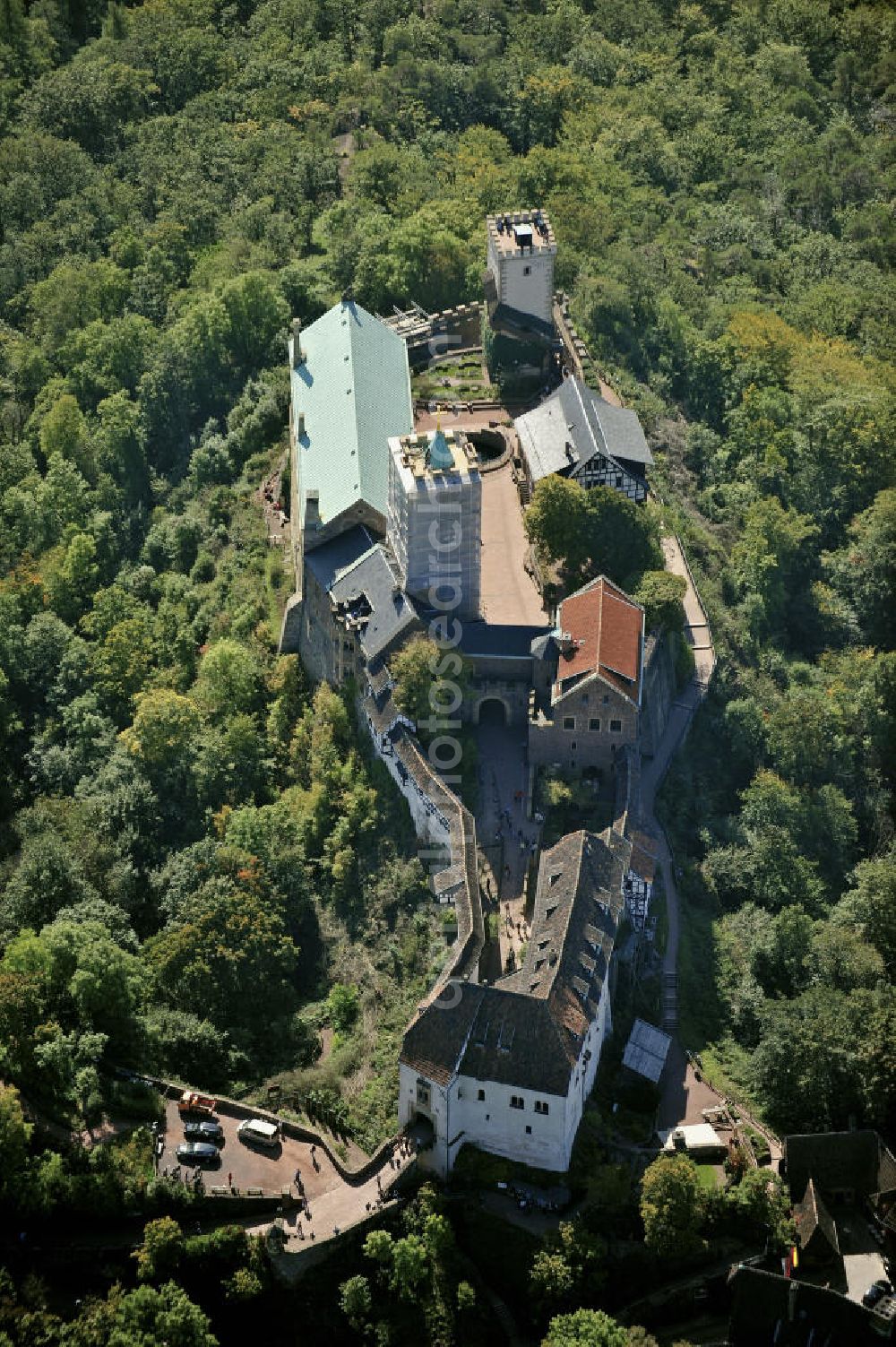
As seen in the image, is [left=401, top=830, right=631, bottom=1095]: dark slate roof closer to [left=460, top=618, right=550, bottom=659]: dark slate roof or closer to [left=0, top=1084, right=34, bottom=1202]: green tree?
[left=460, top=618, right=550, bottom=659]: dark slate roof

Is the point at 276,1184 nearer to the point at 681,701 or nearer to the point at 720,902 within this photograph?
the point at 720,902

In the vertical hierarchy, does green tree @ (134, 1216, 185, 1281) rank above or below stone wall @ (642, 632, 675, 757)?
below

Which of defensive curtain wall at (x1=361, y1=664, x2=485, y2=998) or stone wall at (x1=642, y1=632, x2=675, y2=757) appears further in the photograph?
stone wall at (x1=642, y1=632, x2=675, y2=757)

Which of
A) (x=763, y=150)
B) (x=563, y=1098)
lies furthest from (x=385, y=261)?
(x=563, y=1098)

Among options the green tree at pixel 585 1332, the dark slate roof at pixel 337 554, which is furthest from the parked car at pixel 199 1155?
the dark slate roof at pixel 337 554

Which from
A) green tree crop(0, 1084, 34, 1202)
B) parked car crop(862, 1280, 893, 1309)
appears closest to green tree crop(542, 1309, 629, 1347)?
parked car crop(862, 1280, 893, 1309)

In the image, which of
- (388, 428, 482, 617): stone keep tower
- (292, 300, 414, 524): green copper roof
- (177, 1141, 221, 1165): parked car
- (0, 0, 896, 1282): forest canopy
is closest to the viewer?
(177, 1141, 221, 1165): parked car

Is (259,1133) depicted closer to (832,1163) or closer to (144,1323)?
(144,1323)
